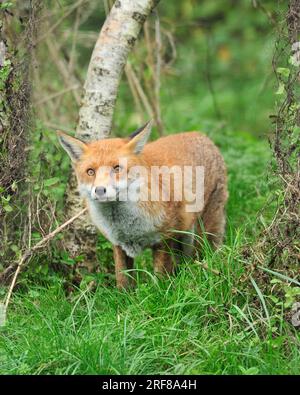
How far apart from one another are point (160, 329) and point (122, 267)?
51.5 inches

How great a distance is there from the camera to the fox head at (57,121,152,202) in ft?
19.9

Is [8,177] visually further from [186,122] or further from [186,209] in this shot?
[186,122]

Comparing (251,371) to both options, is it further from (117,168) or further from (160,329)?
(117,168)

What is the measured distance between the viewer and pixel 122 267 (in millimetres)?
6730

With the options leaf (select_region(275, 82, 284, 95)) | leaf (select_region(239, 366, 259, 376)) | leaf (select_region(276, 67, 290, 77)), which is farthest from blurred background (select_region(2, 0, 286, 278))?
leaf (select_region(239, 366, 259, 376))

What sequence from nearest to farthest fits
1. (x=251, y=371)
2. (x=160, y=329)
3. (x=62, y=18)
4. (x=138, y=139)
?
1. (x=251, y=371)
2. (x=160, y=329)
3. (x=138, y=139)
4. (x=62, y=18)

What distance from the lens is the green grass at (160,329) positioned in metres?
5.13

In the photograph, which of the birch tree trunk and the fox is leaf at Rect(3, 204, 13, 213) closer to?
the fox

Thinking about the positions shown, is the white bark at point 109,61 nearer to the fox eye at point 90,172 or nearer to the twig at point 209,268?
the fox eye at point 90,172

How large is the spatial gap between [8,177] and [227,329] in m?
2.24

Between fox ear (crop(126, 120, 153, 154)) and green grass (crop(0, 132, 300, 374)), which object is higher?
fox ear (crop(126, 120, 153, 154))

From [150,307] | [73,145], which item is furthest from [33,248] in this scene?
Result: [150,307]

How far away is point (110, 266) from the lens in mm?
7488

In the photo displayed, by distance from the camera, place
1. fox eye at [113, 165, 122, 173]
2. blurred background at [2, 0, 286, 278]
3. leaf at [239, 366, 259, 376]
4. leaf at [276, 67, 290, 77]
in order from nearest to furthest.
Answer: leaf at [239, 366, 259, 376]
leaf at [276, 67, 290, 77]
fox eye at [113, 165, 122, 173]
blurred background at [2, 0, 286, 278]
